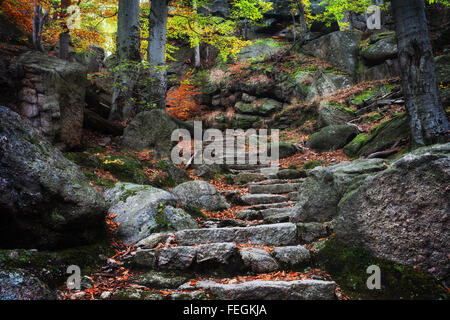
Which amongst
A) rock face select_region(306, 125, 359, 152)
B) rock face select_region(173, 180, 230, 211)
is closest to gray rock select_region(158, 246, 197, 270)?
rock face select_region(173, 180, 230, 211)

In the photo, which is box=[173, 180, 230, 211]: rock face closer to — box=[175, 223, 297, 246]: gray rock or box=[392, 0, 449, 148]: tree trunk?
box=[175, 223, 297, 246]: gray rock

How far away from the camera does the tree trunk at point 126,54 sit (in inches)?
323

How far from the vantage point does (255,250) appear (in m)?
2.91

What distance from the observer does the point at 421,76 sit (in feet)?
15.2

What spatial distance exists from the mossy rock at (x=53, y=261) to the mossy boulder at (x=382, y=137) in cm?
625

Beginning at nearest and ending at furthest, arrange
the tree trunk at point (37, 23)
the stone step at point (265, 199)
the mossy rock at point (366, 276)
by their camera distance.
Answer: the mossy rock at point (366, 276), the stone step at point (265, 199), the tree trunk at point (37, 23)

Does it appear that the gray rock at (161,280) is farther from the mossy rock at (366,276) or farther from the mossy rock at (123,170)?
the mossy rock at (123,170)

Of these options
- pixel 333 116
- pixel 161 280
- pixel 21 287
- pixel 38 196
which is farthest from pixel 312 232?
pixel 333 116

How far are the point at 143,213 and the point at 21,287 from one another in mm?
1930

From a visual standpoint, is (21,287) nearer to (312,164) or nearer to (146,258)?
(146,258)

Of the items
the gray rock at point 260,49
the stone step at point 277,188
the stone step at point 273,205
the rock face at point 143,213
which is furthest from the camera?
the gray rock at point 260,49

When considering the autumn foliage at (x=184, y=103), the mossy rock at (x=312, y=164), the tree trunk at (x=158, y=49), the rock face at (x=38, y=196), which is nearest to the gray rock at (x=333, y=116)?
the mossy rock at (x=312, y=164)
